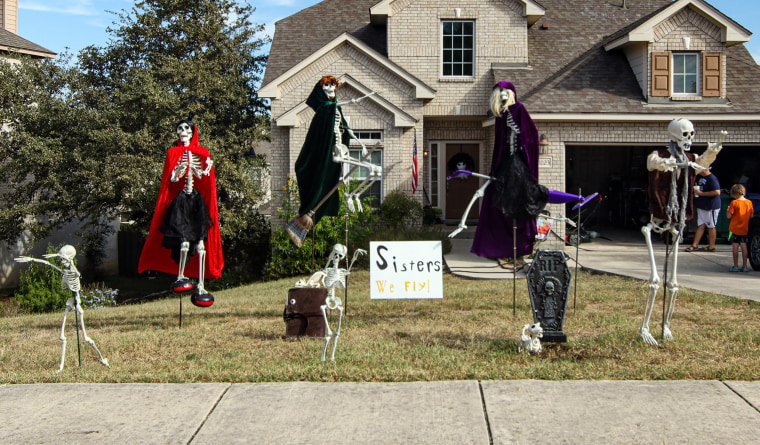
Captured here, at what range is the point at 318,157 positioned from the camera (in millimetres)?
9180

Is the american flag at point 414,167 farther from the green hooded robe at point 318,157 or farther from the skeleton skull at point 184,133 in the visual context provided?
the skeleton skull at point 184,133

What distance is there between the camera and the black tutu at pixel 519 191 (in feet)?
28.3

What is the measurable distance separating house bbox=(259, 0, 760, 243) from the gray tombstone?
965 centimetres

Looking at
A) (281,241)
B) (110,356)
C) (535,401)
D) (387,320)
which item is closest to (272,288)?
(281,241)

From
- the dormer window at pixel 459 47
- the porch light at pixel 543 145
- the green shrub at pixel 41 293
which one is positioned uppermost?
the dormer window at pixel 459 47

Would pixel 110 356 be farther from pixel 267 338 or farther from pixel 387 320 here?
pixel 387 320

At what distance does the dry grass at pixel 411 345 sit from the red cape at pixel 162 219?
0.79m

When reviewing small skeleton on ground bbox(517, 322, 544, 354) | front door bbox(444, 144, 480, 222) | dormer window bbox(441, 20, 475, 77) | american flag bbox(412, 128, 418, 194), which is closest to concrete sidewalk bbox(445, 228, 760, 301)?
front door bbox(444, 144, 480, 222)

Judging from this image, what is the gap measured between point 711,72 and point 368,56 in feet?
27.1

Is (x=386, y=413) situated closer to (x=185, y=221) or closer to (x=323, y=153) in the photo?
(x=185, y=221)

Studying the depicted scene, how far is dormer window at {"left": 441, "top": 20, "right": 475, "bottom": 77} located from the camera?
59.2 ft

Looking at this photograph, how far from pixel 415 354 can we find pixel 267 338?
1.98 meters

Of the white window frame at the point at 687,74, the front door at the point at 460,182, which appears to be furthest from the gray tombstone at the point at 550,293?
the front door at the point at 460,182

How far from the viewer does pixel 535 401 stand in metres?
5.39
